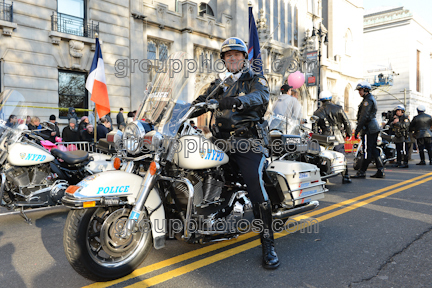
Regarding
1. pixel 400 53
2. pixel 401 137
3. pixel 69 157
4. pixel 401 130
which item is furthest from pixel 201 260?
pixel 400 53

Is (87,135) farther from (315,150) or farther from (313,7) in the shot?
(313,7)

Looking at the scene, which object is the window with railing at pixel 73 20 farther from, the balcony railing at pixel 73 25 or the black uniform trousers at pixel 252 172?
the black uniform trousers at pixel 252 172

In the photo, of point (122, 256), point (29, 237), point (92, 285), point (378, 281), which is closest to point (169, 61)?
point (122, 256)

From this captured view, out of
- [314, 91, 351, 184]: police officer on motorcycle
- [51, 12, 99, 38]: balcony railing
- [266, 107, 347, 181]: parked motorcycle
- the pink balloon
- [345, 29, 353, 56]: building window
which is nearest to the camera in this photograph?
[266, 107, 347, 181]: parked motorcycle

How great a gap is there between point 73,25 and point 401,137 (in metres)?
13.1

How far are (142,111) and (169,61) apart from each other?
0.53 metres

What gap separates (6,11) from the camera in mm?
11984

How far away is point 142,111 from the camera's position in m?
3.15

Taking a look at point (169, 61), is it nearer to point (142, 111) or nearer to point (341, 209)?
point (142, 111)

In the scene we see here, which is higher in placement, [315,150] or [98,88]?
[98,88]

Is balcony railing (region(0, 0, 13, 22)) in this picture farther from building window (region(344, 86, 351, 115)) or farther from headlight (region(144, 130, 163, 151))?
building window (region(344, 86, 351, 115))

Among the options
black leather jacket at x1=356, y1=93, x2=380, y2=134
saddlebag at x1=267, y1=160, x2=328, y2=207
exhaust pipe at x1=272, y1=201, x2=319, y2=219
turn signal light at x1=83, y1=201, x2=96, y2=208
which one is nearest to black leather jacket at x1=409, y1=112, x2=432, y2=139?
black leather jacket at x1=356, y1=93, x2=380, y2=134

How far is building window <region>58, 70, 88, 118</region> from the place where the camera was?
1366 centimetres

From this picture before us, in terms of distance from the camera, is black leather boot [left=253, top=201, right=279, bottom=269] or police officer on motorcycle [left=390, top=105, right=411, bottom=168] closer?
black leather boot [left=253, top=201, right=279, bottom=269]
